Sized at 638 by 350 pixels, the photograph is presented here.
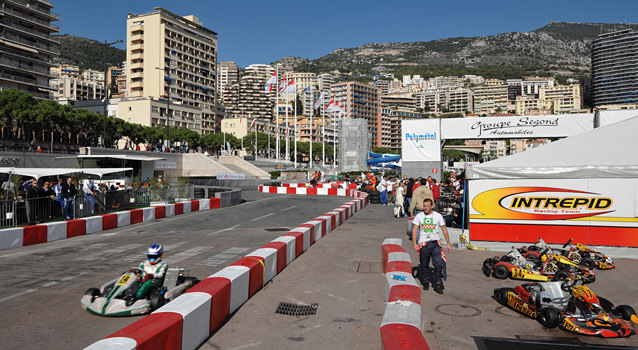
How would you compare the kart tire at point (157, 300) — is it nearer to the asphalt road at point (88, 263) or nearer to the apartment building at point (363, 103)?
the asphalt road at point (88, 263)

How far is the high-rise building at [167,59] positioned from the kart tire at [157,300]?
92.9m

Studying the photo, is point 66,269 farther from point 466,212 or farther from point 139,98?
point 139,98

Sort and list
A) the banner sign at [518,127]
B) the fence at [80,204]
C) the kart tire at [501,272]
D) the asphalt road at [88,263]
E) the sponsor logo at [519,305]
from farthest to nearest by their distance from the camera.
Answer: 1. the banner sign at [518,127]
2. the fence at [80,204]
3. the kart tire at [501,272]
4. the sponsor logo at [519,305]
5. the asphalt road at [88,263]

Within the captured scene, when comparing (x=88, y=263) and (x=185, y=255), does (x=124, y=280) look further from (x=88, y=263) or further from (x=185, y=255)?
(x=185, y=255)

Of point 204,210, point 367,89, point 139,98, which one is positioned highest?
point 367,89

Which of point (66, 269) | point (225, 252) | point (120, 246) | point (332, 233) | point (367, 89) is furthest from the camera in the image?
point (367, 89)

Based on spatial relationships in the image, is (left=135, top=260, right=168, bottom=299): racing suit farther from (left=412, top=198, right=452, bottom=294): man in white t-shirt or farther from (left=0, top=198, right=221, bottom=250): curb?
(left=0, top=198, right=221, bottom=250): curb

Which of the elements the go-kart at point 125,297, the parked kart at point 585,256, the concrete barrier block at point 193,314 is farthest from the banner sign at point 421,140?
the concrete barrier block at point 193,314

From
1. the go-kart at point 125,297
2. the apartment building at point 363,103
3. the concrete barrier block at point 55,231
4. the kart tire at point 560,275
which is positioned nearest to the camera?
the go-kart at point 125,297

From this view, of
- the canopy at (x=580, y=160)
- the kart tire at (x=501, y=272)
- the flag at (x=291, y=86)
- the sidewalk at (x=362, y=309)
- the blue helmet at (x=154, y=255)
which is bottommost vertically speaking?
the sidewalk at (x=362, y=309)

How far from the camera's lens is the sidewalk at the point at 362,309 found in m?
5.46

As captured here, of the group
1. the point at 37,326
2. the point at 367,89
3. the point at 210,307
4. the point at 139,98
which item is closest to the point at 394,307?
the point at 210,307

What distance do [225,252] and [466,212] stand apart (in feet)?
21.6

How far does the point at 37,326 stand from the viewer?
566 centimetres
